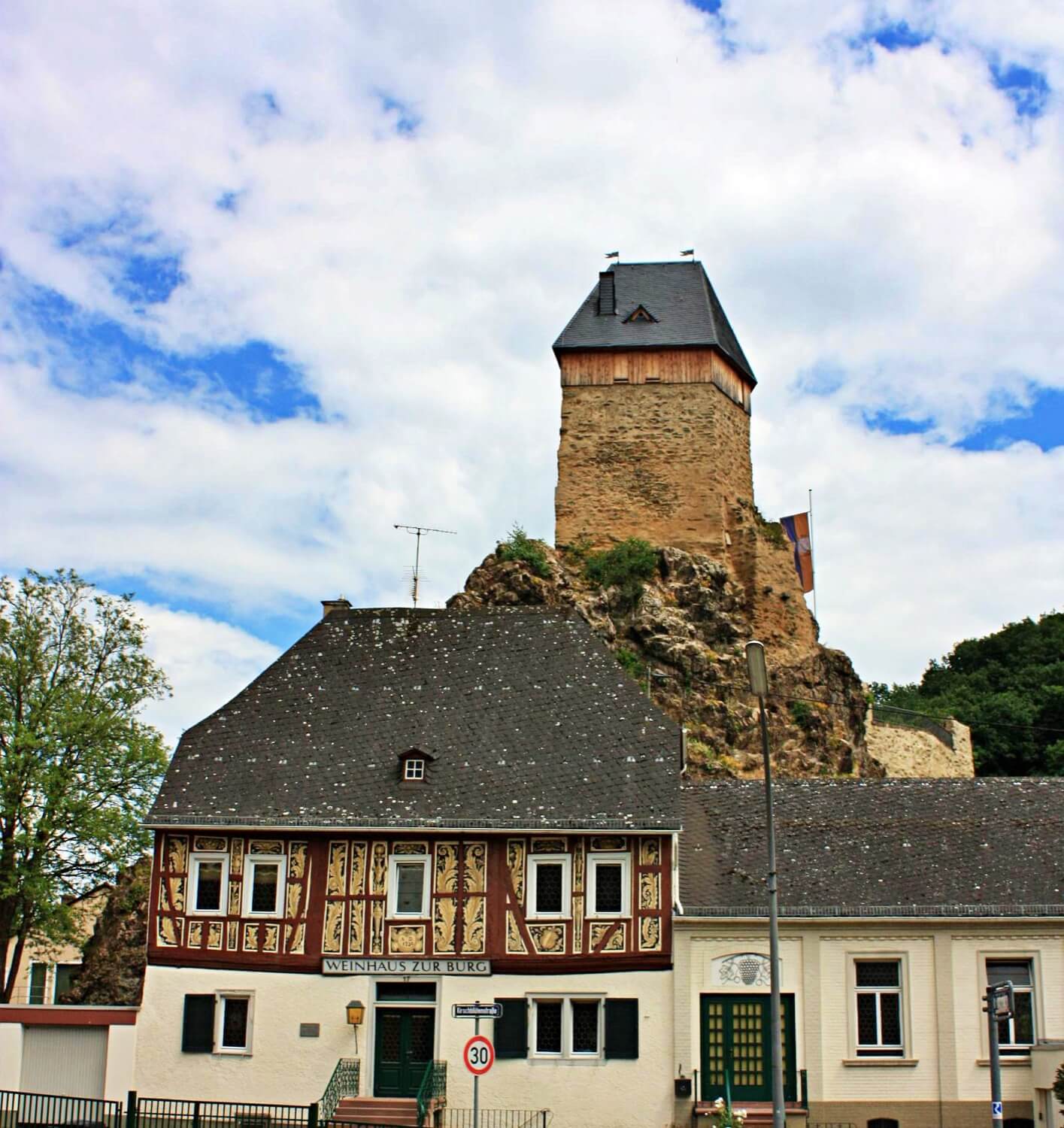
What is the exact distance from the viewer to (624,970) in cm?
2600

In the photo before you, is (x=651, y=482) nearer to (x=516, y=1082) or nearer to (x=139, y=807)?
(x=139, y=807)

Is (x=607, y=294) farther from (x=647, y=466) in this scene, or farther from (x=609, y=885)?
(x=609, y=885)

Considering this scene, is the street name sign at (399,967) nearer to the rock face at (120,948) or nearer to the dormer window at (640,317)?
the rock face at (120,948)

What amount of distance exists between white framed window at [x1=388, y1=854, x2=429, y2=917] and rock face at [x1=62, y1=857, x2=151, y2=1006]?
35.5ft

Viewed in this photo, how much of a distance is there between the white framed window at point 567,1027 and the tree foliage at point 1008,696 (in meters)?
36.5

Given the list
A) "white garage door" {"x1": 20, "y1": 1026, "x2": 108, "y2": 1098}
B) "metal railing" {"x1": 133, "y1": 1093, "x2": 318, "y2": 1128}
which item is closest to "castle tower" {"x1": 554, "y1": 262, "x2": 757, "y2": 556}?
"white garage door" {"x1": 20, "y1": 1026, "x2": 108, "y2": 1098}

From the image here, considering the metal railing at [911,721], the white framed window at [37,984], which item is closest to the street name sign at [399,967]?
the white framed window at [37,984]

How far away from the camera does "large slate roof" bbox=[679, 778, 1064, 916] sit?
25938 mm

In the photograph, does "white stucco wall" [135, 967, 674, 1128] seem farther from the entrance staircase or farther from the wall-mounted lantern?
the entrance staircase

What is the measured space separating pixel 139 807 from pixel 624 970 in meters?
13.7

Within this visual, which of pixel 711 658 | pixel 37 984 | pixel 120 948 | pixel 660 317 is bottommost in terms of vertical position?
pixel 37 984

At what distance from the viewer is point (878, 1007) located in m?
25.8

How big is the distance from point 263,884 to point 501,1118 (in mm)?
5874

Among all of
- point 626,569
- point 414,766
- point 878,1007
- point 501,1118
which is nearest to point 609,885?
point 414,766
